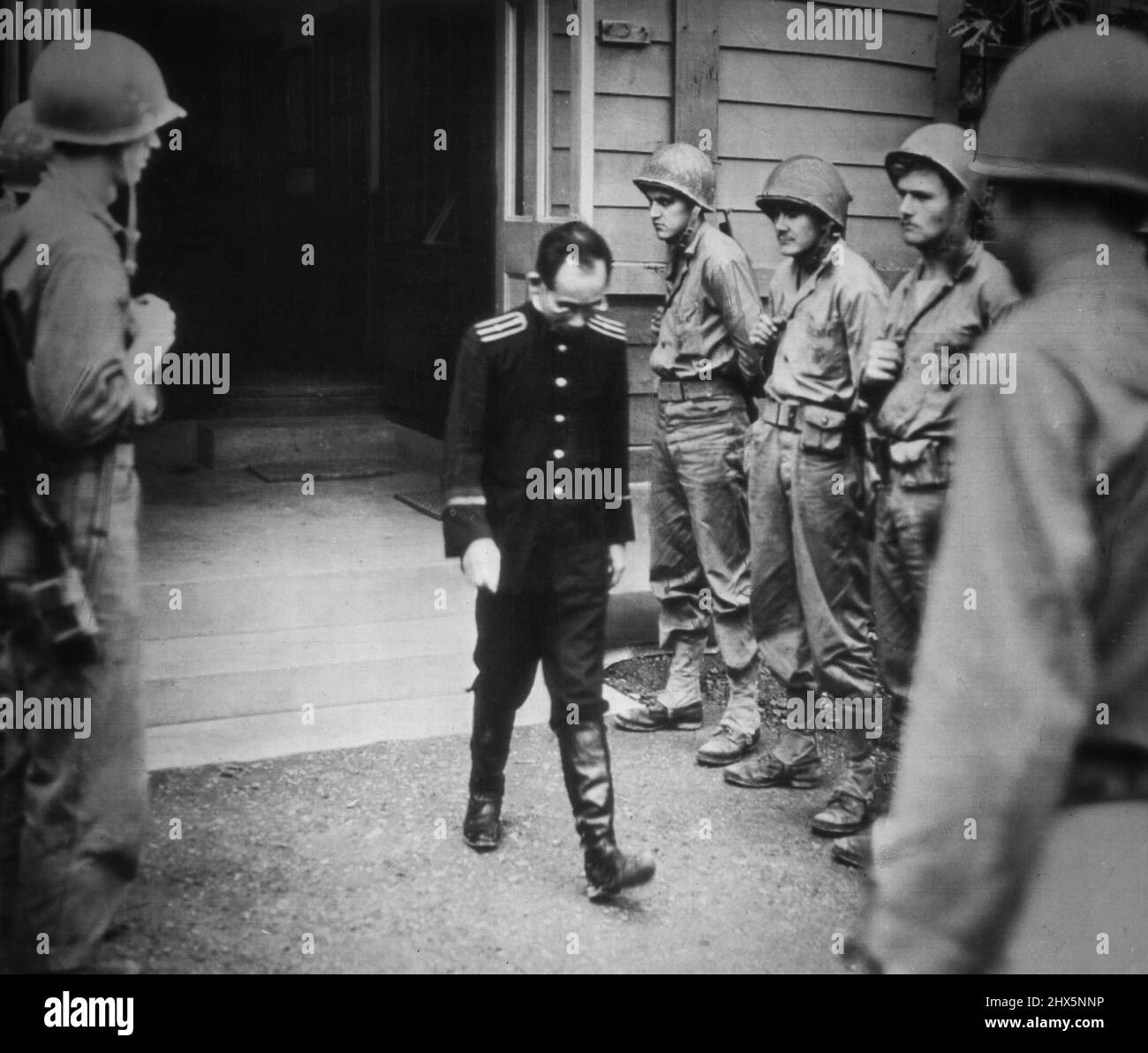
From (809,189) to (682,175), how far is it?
0.46 m

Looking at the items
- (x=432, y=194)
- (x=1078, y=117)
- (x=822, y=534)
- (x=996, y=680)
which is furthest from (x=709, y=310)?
(x=996, y=680)

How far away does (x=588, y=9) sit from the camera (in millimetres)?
5090

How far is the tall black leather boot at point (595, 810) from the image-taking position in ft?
11.2

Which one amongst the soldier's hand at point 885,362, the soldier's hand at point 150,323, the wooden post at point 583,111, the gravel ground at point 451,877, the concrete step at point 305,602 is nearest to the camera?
the soldier's hand at point 150,323

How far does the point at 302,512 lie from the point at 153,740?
1.63 m

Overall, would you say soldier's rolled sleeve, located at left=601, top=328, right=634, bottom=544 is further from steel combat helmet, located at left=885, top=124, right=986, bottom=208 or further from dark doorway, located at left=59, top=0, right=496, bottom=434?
dark doorway, located at left=59, top=0, right=496, bottom=434

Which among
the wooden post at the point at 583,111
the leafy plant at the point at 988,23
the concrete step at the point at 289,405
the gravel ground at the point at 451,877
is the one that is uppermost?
the leafy plant at the point at 988,23

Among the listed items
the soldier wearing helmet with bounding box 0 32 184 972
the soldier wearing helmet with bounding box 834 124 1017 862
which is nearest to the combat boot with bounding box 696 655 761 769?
the soldier wearing helmet with bounding box 834 124 1017 862

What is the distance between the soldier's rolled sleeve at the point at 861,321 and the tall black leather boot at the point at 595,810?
1273 mm

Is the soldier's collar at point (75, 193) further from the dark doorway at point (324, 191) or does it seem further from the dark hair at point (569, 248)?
the dark doorway at point (324, 191)

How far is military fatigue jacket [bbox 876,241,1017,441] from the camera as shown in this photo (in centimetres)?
361

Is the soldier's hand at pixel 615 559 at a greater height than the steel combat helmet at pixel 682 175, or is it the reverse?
the steel combat helmet at pixel 682 175

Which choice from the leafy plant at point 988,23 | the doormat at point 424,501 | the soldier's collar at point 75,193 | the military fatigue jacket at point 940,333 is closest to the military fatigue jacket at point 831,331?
the military fatigue jacket at point 940,333

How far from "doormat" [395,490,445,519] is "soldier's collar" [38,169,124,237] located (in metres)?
2.87
